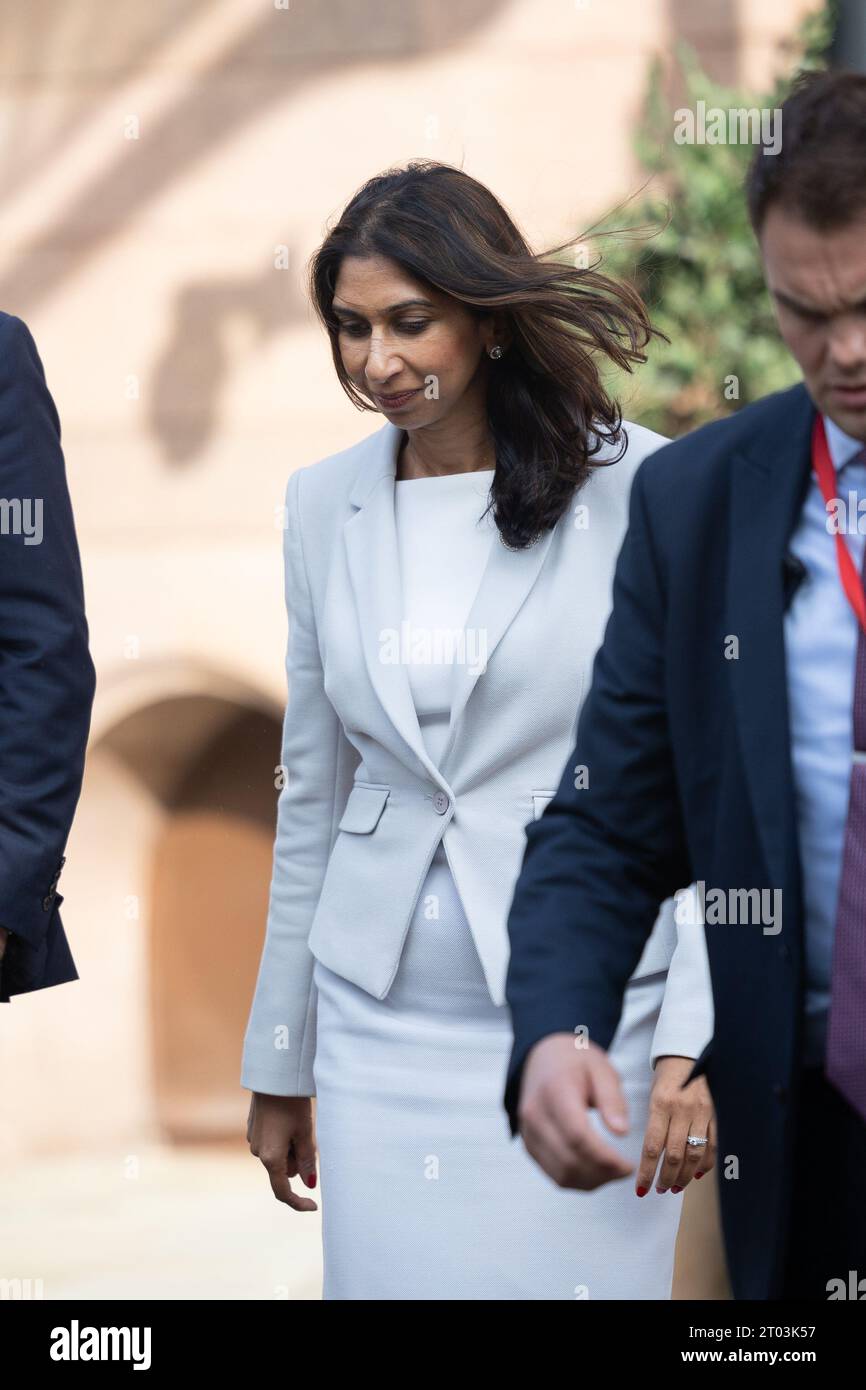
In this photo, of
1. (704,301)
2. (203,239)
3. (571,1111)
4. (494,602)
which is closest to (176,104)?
(203,239)

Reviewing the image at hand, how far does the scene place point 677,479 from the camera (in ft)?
7.10

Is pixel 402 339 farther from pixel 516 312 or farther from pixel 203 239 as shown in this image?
pixel 203 239

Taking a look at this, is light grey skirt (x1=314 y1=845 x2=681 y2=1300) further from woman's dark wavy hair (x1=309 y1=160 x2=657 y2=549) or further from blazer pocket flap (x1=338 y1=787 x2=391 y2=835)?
woman's dark wavy hair (x1=309 y1=160 x2=657 y2=549)

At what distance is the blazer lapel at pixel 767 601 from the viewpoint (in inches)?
75.5

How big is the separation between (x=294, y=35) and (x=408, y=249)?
517 cm

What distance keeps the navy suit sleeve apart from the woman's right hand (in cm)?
143

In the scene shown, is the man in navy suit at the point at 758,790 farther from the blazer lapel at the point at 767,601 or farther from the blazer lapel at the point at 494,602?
the blazer lapel at the point at 494,602

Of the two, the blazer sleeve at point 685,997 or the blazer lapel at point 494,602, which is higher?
the blazer lapel at point 494,602

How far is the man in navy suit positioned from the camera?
187 centimetres

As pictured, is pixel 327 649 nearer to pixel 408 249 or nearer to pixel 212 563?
pixel 408 249

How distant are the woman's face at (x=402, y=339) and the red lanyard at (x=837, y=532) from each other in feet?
3.90

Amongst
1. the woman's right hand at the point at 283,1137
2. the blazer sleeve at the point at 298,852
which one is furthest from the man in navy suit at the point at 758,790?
the woman's right hand at the point at 283,1137

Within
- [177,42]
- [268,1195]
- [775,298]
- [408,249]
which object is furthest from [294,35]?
[775,298]

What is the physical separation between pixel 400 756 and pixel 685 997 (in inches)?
21.9
